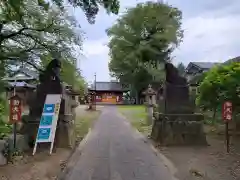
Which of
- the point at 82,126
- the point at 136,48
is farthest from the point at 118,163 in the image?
the point at 136,48

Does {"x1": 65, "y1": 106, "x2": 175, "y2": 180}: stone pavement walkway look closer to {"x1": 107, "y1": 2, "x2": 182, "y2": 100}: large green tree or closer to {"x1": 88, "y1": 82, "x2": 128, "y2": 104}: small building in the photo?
{"x1": 107, "y1": 2, "x2": 182, "y2": 100}: large green tree

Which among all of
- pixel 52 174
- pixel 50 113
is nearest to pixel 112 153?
pixel 50 113

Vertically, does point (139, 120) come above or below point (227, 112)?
below

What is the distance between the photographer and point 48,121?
1113 centimetres

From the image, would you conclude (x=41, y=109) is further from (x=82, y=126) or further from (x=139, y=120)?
(x=139, y=120)

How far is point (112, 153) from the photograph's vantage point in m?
10.9

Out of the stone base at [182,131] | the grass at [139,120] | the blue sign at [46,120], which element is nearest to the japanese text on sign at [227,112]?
the stone base at [182,131]

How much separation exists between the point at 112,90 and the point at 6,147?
205ft

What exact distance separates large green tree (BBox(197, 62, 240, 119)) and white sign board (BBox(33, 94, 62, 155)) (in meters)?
6.54

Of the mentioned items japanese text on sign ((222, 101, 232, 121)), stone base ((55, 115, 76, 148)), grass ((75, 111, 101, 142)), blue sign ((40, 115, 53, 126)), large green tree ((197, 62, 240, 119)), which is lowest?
grass ((75, 111, 101, 142))

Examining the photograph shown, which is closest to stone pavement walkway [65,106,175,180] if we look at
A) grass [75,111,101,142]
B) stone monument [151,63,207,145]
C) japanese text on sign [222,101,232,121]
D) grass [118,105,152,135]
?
stone monument [151,63,207,145]

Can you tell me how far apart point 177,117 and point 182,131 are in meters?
0.54

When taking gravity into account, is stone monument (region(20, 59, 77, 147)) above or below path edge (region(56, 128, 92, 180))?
above

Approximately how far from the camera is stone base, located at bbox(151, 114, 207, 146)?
1250 cm
